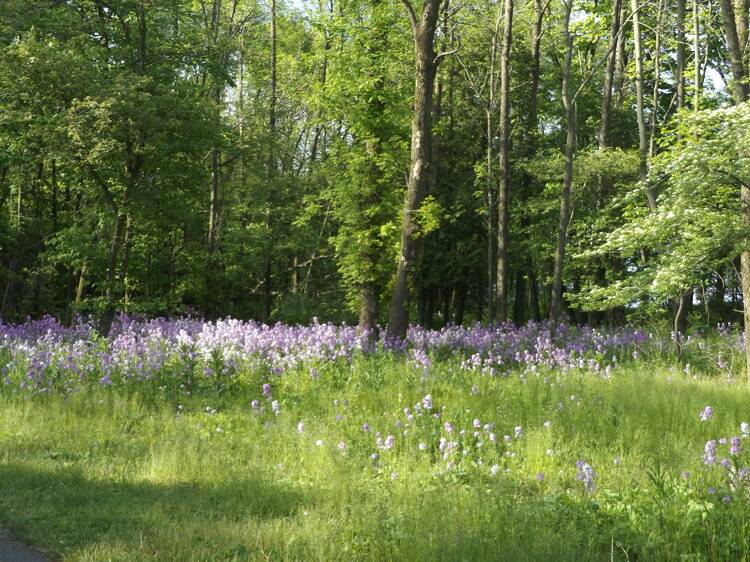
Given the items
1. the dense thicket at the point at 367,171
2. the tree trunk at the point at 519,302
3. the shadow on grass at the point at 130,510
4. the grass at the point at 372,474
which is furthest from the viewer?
the tree trunk at the point at 519,302

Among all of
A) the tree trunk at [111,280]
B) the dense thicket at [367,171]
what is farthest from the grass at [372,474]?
the tree trunk at [111,280]

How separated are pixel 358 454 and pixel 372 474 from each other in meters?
0.54

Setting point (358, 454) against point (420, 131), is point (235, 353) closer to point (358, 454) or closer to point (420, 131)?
point (358, 454)

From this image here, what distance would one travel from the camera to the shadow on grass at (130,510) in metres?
4.56

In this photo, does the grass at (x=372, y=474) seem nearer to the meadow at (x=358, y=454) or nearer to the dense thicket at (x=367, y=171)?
the meadow at (x=358, y=454)

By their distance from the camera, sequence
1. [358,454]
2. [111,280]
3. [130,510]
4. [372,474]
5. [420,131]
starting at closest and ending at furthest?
[130,510] → [372,474] → [358,454] → [420,131] → [111,280]

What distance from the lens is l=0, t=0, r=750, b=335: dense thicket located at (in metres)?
11.6

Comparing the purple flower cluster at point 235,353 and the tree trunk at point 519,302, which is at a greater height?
the tree trunk at point 519,302

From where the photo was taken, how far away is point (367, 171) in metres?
16.9

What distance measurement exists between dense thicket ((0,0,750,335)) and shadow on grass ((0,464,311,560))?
21.6ft

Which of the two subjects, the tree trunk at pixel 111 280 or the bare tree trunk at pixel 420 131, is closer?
the bare tree trunk at pixel 420 131

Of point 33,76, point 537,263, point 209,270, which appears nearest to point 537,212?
point 537,263

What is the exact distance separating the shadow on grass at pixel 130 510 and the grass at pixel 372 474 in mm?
17

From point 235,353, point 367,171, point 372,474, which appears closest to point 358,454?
point 372,474
